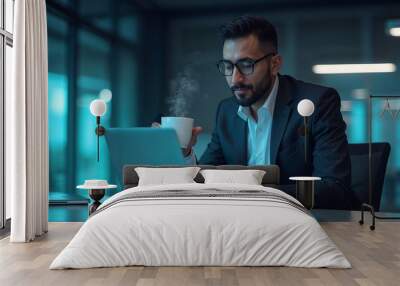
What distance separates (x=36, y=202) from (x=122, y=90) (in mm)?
2150

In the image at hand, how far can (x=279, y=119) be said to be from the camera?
661cm

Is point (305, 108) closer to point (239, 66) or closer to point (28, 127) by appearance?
point (239, 66)

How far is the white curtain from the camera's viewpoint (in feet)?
16.8

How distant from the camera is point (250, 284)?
137 inches

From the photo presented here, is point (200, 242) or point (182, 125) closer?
point (200, 242)

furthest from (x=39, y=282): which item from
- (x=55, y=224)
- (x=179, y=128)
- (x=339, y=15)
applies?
(x=339, y=15)

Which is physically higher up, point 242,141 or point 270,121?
point 270,121

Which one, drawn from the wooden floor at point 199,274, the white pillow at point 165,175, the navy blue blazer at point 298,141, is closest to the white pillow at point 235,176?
the white pillow at point 165,175

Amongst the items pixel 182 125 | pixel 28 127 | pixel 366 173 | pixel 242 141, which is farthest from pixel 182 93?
pixel 366 173

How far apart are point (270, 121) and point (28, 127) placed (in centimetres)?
281

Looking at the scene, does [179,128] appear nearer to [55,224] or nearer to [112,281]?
[55,224]

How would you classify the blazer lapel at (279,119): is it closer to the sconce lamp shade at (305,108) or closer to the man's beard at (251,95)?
the man's beard at (251,95)

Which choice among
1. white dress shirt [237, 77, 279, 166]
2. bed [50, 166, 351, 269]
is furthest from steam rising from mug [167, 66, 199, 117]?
bed [50, 166, 351, 269]

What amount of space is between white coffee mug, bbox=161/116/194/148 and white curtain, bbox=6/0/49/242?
1.64m
